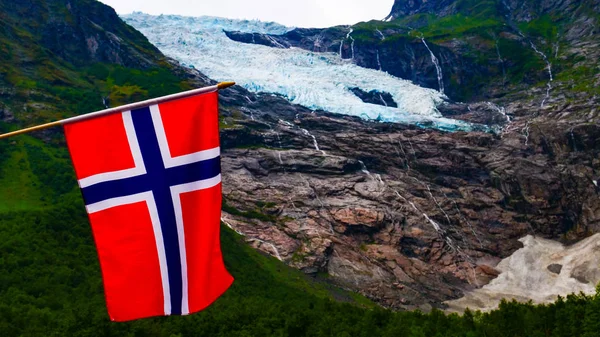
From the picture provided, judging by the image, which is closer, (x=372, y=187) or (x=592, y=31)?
(x=372, y=187)

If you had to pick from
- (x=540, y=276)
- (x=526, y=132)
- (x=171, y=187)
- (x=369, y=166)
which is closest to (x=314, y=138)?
(x=369, y=166)

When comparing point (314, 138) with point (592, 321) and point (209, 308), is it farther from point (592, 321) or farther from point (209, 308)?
point (592, 321)

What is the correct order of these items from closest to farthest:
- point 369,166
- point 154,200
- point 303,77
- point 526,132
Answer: point 154,200 < point 369,166 < point 526,132 < point 303,77

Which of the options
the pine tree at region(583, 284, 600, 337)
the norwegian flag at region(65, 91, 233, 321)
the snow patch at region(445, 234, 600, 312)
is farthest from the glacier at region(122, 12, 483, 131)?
the norwegian flag at region(65, 91, 233, 321)

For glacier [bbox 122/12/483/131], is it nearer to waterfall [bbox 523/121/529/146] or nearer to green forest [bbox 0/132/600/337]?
waterfall [bbox 523/121/529/146]

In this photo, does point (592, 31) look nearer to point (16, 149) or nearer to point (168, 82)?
point (168, 82)

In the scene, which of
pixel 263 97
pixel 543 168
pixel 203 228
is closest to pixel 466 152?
pixel 543 168
